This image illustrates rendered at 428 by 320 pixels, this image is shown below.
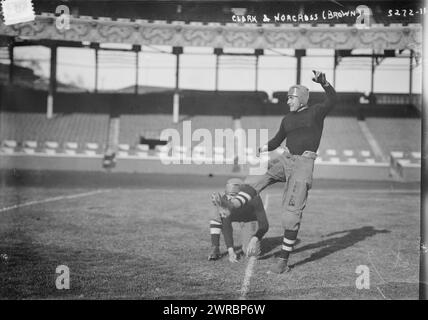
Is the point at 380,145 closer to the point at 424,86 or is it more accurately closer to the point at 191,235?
the point at 191,235

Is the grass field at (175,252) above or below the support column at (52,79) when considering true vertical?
below

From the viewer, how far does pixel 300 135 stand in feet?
16.2

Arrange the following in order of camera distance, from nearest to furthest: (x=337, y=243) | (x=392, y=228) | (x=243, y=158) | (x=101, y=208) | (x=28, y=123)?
1. (x=337, y=243)
2. (x=392, y=228)
3. (x=101, y=208)
4. (x=243, y=158)
5. (x=28, y=123)

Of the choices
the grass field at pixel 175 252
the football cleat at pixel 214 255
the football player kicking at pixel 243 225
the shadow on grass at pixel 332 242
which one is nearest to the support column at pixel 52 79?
the grass field at pixel 175 252

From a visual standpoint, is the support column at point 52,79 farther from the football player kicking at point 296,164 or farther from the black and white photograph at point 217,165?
the football player kicking at point 296,164

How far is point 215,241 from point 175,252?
0.66m

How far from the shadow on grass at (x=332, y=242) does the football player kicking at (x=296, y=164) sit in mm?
500

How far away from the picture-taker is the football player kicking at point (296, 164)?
4.83m

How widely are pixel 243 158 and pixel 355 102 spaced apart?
445 inches

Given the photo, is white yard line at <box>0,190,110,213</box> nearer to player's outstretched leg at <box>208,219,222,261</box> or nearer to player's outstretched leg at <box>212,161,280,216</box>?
player's outstretched leg at <box>208,219,222,261</box>

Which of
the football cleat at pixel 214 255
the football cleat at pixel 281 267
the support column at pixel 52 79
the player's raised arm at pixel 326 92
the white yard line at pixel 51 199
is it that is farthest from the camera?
the support column at pixel 52 79

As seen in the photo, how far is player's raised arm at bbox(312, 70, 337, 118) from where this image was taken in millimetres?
4354

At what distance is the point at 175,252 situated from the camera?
5578 mm
